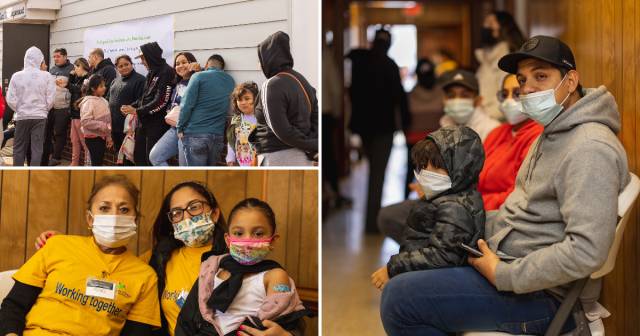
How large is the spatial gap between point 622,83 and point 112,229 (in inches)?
74.2

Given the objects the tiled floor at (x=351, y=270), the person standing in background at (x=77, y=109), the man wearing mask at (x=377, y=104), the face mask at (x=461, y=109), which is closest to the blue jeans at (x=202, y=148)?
the person standing in background at (x=77, y=109)

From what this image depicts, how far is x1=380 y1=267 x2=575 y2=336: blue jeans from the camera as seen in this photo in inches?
87.0

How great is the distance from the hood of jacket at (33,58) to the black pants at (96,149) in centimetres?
33

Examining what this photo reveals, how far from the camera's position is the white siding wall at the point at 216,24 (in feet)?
8.35

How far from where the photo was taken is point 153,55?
2.66 m

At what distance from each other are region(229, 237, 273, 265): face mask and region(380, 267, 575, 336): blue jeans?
45cm

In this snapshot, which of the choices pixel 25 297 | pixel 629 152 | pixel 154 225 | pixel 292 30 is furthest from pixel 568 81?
pixel 25 297

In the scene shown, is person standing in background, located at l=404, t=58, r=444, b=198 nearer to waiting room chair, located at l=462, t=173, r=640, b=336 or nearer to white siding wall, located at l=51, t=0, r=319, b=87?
white siding wall, located at l=51, t=0, r=319, b=87

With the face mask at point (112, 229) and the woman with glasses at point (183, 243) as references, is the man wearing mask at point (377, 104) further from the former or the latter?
the face mask at point (112, 229)

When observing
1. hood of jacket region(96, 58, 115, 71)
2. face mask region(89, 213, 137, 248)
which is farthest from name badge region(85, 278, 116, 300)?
hood of jacket region(96, 58, 115, 71)

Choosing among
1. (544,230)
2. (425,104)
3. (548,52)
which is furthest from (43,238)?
(425,104)

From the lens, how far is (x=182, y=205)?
2.66 metres

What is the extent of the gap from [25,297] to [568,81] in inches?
75.4

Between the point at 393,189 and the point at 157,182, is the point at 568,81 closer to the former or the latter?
the point at 157,182
